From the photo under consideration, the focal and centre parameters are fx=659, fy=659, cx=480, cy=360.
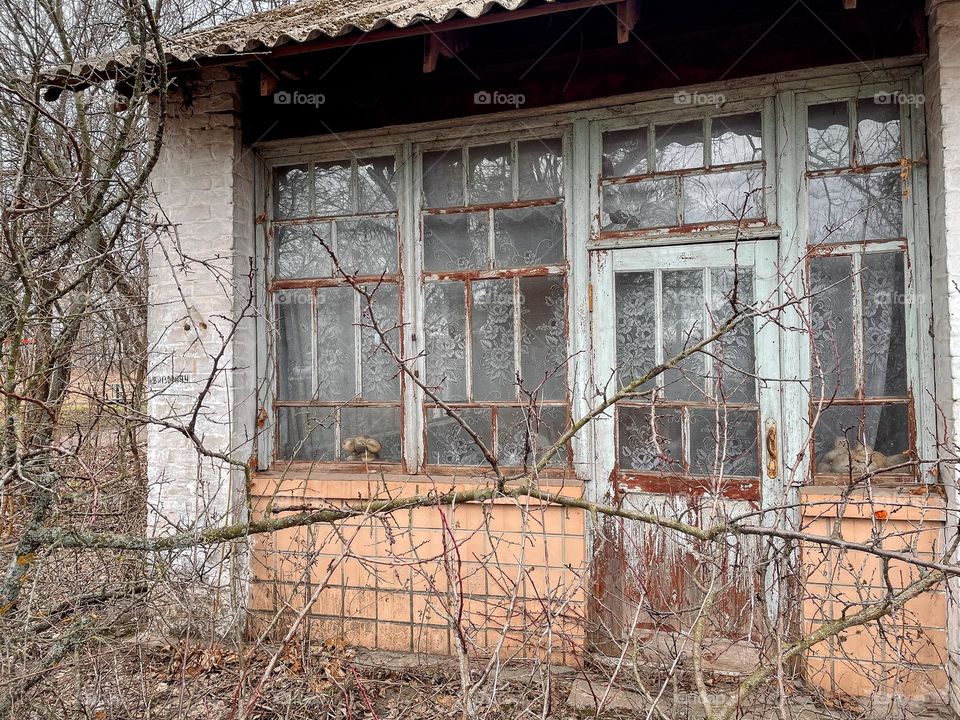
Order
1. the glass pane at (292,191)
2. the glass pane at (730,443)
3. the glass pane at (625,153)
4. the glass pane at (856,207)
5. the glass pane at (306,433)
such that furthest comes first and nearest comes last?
the glass pane at (292,191) → the glass pane at (306,433) → the glass pane at (625,153) → the glass pane at (730,443) → the glass pane at (856,207)

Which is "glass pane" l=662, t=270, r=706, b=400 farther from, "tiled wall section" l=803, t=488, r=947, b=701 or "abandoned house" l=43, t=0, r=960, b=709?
"tiled wall section" l=803, t=488, r=947, b=701

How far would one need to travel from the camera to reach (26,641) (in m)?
2.66

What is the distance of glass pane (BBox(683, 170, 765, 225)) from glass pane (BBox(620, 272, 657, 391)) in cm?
45

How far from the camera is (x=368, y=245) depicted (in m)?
4.34

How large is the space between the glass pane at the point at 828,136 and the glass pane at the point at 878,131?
0.07 m

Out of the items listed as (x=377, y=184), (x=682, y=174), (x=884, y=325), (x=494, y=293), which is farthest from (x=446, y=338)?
(x=884, y=325)

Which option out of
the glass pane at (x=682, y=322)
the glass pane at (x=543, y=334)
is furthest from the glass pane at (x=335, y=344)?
the glass pane at (x=682, y=322)

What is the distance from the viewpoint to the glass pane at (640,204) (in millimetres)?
3857

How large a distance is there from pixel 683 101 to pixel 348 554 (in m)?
3.16

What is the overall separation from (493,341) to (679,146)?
159 centimetres

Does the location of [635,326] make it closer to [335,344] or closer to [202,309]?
[335,344]

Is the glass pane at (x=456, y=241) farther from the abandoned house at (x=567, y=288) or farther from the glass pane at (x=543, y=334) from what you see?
the glass pane at (x=543, y=334)

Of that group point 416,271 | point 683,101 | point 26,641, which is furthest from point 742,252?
point 26,641

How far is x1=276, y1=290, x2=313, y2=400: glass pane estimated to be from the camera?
4426mm
